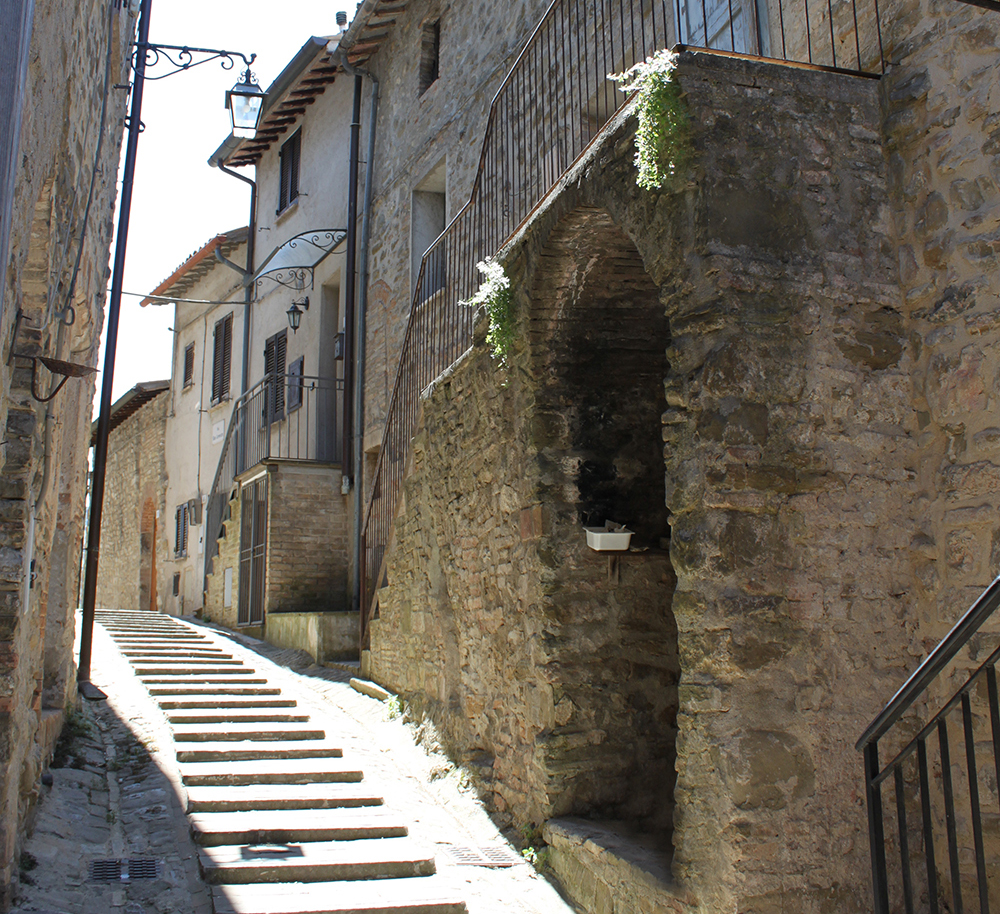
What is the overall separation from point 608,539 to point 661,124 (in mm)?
2125

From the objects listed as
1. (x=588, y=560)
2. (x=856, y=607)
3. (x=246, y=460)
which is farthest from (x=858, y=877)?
(x=246, y=460)

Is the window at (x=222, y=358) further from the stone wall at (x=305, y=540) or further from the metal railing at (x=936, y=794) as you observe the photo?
the metal railing at (x=936, y=794)

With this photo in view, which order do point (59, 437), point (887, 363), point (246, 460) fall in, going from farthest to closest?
point (246, 460)
point (59, 437)
point (887, 363)

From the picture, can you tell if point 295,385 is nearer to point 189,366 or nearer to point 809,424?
point 189,366

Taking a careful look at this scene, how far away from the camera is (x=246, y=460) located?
14.1 meters

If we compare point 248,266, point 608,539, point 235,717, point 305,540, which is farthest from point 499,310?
point 248,266

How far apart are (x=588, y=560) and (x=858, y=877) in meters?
2.07

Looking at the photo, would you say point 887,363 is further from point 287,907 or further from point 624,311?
point 287,907

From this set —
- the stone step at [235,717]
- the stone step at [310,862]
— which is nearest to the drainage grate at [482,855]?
the stone step at [310,862]

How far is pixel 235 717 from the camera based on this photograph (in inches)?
290

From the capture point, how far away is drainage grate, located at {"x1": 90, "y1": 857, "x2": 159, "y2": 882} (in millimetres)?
4531

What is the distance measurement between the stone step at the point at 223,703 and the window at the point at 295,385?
612cm

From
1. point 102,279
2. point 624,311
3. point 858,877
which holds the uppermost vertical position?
point 102,279

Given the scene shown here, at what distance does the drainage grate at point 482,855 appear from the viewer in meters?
4.97
